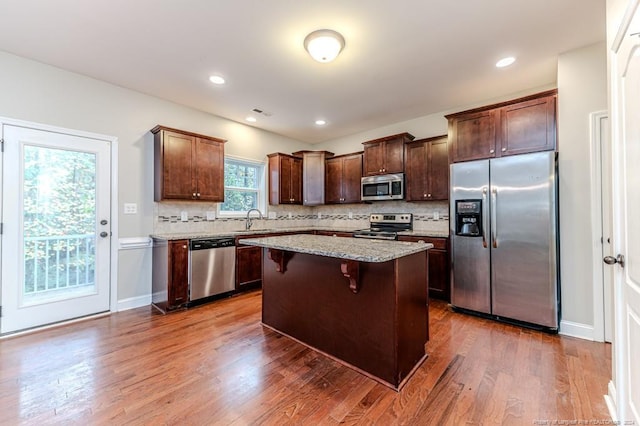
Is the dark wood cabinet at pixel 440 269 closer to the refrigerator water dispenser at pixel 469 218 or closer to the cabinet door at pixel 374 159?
the refrigerator water dispenser at pixel 469 218

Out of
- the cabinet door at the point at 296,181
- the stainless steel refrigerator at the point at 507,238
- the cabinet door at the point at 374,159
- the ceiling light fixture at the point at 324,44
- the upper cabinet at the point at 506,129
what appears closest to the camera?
the ceiling light fixture at the point at 324,44

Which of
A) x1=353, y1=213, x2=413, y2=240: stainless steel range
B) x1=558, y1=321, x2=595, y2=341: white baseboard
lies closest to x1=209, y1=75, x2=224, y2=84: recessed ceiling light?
x1=353, y1=213, x2=413, y2=240: stainless steel range

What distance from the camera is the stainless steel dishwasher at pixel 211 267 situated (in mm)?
3500

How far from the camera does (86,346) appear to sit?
8.00ft

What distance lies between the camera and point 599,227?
8.16 feet

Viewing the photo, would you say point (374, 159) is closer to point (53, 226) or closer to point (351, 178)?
point (351, 178)

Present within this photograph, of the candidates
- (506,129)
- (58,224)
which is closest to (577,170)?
(506,129)

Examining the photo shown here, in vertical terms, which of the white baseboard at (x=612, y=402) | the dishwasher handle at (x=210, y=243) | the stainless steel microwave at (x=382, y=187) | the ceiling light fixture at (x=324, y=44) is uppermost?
the ceiling light fixture at (x=324, y=44)

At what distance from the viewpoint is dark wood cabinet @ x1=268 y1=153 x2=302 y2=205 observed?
16.5 feet

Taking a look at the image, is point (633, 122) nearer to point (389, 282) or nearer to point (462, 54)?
point (389, 282)

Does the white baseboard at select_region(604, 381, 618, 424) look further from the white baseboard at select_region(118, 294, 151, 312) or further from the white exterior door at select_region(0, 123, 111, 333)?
the white exterior door at select_region(0, 123, 111, 333)

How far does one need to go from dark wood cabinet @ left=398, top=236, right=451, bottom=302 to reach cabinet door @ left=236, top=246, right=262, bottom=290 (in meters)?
2.49

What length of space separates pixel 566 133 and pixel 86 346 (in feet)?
16.1

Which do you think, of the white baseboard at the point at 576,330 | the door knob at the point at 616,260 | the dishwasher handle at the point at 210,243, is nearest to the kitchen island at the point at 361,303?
the door knob at the point at 616,260
